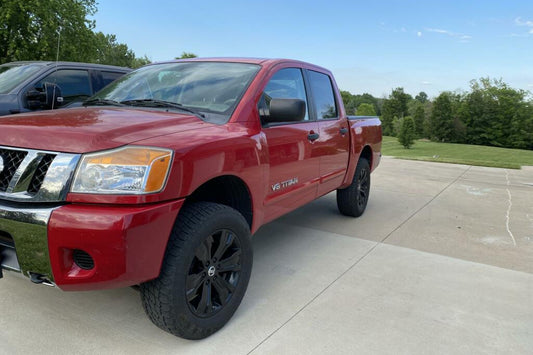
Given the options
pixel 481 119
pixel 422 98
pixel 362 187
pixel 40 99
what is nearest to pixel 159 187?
pixel 362 187

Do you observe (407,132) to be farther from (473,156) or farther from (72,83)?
(72,83)

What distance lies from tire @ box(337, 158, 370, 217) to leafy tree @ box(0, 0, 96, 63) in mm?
16583

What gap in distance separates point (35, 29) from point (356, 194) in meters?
18.9

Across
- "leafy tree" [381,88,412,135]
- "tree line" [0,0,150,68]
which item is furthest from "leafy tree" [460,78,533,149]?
"tree line" [0,0,150,68]

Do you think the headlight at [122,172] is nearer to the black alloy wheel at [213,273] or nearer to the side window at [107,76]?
the black alloy wheel at [213,273]

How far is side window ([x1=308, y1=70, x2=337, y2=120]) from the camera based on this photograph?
3.95 meters

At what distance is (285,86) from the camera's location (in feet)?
11.2

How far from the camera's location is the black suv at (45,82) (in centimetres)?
515

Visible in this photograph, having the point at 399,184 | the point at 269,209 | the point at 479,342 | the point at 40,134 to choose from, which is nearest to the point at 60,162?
the point at 40,134

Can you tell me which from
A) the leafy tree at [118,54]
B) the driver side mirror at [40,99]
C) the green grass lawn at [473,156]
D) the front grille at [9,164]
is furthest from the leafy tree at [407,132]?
the leafy tree at [118,54]

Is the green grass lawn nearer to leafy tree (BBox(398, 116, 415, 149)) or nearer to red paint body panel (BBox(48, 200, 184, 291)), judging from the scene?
leafy tree (BBox(398, 116, 415, 149))

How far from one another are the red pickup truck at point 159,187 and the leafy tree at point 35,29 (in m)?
17.3

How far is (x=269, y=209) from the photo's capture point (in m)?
3.03

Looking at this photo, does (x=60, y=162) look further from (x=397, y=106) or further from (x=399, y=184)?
(x=397, y=106)
